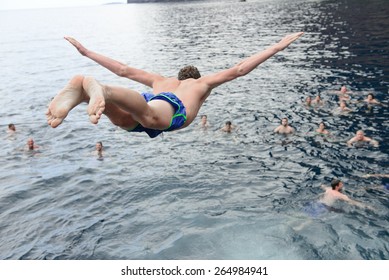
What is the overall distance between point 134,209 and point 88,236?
2.28 m

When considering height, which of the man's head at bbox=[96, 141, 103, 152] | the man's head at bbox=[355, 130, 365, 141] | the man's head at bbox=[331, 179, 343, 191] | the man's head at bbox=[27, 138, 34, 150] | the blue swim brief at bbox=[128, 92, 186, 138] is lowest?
the man's head at bbox=[27, 138, 34, 150]

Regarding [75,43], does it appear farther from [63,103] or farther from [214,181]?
[214,181]

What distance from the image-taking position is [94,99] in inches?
197

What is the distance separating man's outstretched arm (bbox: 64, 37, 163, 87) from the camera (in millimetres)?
7539

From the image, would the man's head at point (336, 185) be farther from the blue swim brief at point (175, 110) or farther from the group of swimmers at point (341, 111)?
the blue swim brief at point (175, 110)

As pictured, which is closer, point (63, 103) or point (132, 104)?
point (63, 103)

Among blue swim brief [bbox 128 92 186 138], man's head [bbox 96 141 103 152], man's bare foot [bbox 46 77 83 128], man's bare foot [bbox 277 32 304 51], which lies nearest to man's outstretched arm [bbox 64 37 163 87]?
blue swim brief [bbox 128 92 186 138]

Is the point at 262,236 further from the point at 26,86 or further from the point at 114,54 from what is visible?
the point at 114,54

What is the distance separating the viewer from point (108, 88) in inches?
217

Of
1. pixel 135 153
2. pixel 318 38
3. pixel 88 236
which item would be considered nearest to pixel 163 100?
pixel 88 236

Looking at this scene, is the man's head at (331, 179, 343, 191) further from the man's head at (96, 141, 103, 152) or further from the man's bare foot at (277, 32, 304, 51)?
the man's head at (96, 141, 103, 152)

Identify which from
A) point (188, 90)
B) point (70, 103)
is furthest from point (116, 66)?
point (70, 103)

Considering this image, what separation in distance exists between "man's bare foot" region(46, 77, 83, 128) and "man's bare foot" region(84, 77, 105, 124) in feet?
0.54

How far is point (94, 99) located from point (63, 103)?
20.0 inches
